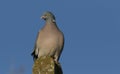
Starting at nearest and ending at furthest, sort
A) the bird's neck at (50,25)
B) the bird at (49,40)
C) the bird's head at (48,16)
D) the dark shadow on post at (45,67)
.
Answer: the dark shadow on post at (45,67), the bird at (49,40), the bird's neck at (50,25), the bird's head at (48,16)

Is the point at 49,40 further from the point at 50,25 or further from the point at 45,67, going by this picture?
the point at 45,67

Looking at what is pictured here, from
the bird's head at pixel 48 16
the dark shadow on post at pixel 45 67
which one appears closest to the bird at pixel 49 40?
the bird's head at pixel 48 16

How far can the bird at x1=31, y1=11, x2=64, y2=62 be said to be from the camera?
8.09 metres

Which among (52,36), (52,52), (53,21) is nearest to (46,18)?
(53,21)

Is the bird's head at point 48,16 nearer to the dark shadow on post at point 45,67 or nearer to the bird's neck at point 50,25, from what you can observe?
the bird's neck at point 50,25

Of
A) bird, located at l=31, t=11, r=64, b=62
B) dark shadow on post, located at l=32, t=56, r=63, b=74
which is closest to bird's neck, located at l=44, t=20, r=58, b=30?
bird, located at l=31, t=11, r=64, b=62

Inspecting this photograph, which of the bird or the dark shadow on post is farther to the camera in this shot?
the bird

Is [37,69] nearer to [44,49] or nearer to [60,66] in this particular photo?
[60,66]

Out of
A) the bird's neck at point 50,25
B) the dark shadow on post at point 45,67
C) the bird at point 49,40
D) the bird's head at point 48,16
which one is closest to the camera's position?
the dark shadow on post at point 45,67

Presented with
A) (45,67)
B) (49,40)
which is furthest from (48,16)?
(45,67)

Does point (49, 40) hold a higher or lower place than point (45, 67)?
higher

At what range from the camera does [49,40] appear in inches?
320

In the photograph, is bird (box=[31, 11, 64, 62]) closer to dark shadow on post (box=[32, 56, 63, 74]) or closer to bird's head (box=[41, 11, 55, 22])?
bird's head (box=[41, 11, 55, 22])

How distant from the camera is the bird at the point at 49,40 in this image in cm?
809
